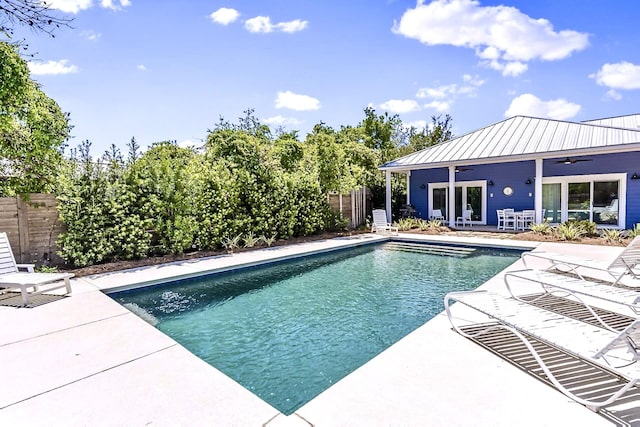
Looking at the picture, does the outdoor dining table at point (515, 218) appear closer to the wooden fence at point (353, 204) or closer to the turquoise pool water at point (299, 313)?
the turquoise pool water at point (299, 313)

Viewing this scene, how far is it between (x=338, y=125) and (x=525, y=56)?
12.5m

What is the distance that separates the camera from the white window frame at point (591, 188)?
42.4ft

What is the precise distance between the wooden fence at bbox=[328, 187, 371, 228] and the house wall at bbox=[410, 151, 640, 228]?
2.91 meters

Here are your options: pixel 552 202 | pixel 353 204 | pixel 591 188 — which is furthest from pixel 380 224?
pixel 591 188

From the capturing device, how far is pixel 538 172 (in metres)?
13.0

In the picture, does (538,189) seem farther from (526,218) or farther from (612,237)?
(612,237)

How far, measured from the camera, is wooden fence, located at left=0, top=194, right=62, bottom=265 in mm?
7359

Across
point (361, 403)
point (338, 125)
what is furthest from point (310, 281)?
point (338, 125)

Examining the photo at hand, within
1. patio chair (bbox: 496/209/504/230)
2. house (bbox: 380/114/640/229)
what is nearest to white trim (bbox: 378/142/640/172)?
house (bbox: 380/114/640/229)

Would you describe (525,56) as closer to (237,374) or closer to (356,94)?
(356,94)

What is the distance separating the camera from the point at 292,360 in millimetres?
4008

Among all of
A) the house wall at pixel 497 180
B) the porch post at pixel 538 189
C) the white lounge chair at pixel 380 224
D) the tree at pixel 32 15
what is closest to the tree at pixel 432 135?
the house wall at pixel 497 180

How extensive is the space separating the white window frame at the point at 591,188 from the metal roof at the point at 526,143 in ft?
5.17

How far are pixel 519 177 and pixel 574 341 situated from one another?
1428cm
